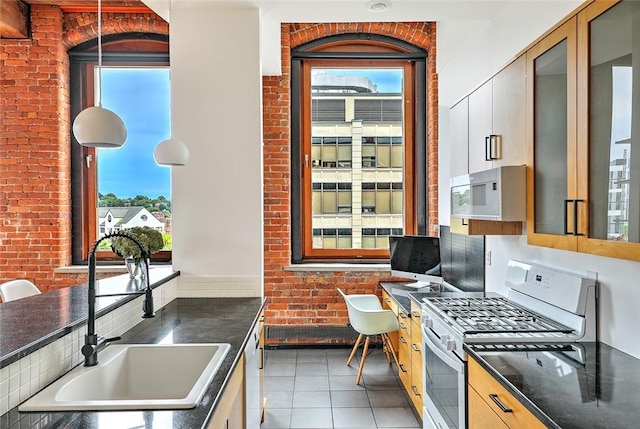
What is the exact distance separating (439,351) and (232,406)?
114cm

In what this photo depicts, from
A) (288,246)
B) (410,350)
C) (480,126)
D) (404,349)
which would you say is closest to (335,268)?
(288,246)

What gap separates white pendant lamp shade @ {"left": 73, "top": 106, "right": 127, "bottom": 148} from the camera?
6.92 ft

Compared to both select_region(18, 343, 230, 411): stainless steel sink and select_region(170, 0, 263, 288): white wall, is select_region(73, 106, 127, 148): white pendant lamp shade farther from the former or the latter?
select_region(18, 343, 230, 411): stainless steel sink

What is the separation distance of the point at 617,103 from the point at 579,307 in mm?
921

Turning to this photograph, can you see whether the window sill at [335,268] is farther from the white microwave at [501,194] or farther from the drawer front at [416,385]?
the white microwave at [501,194]

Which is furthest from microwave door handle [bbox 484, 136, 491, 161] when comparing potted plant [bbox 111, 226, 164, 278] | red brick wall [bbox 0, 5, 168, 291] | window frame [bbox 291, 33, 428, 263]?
red brick wall [bbox 0, 5, 168, 291]

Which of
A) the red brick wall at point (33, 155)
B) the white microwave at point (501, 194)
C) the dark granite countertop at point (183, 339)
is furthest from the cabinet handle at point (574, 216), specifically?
the red brick wall at point (33, 155)

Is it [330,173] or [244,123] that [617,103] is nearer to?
[244,123]

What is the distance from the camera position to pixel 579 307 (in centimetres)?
198

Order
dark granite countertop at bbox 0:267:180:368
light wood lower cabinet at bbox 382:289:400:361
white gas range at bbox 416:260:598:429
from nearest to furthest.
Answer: dark granite countertop at bbox 0:267:180:368 < white gas range at bbox 416:260:598:429 < light wood lower cabinet at bbox 382:289:400:361

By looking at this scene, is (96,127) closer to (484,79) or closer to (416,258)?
(484,79)

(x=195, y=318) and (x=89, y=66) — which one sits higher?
(x=89, y=66)

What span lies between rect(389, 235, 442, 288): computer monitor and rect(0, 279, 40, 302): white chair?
3.14 meters

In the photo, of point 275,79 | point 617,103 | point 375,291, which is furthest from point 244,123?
point 375,291
